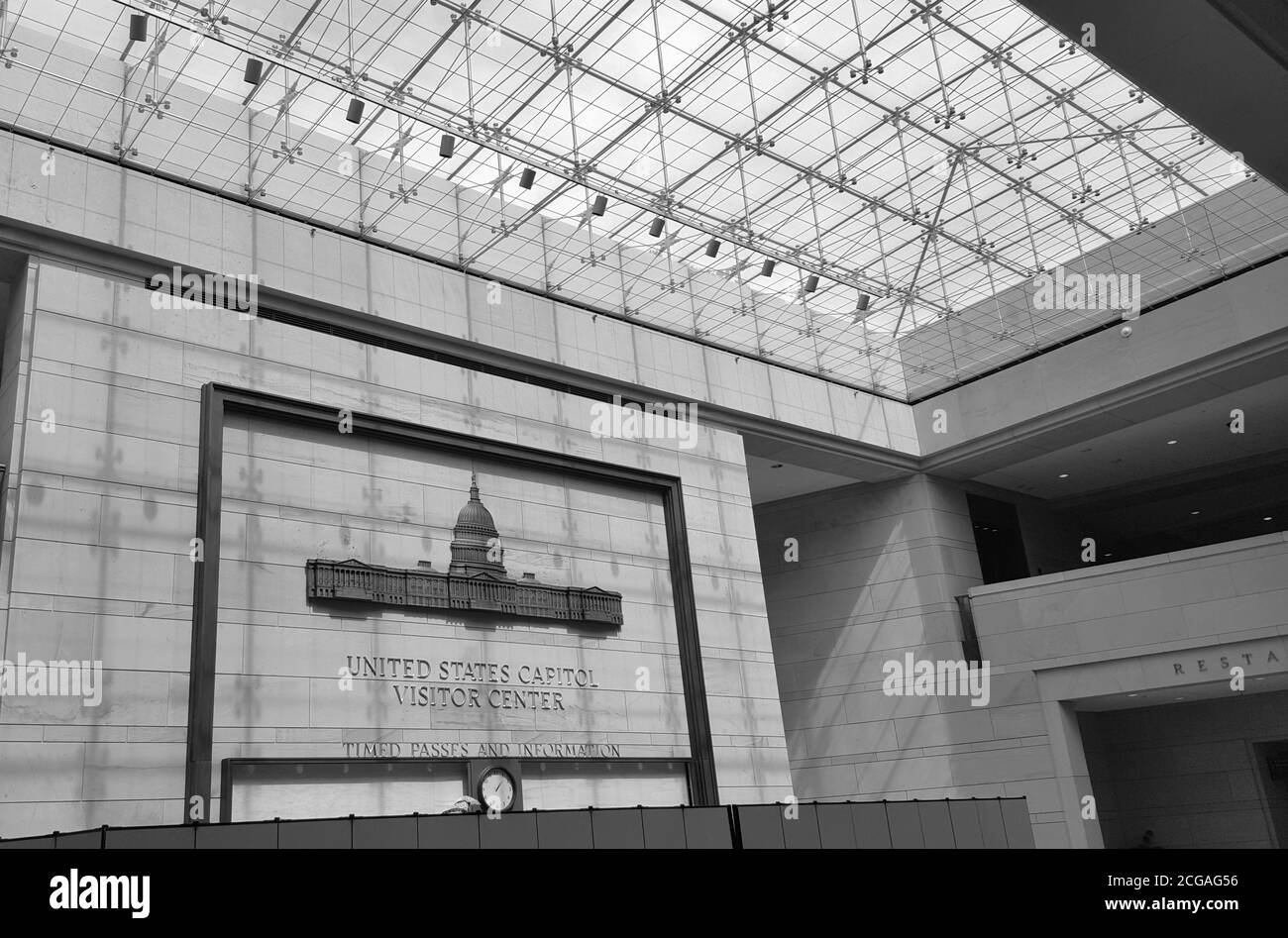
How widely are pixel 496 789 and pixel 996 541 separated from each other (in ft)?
65.9

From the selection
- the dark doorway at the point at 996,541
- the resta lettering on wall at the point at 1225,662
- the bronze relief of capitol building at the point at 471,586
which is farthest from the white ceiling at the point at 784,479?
the resta lettering on wall at the point at 1225,662

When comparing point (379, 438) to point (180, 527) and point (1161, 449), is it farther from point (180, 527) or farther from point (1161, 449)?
point (1161, 449)

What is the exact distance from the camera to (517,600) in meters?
20.7

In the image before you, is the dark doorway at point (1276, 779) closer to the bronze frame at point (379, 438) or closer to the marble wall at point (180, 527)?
the marble wall at point (180, 527)

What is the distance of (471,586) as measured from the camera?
65.8 ft

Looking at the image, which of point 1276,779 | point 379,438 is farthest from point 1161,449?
point 379,438

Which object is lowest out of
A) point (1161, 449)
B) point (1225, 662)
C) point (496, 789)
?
point (496, 789)

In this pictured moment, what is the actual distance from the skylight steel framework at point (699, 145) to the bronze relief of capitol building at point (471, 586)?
5902 mm

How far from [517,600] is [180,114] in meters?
10.1

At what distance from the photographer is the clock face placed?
18.7 metres

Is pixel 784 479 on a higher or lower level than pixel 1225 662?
higher

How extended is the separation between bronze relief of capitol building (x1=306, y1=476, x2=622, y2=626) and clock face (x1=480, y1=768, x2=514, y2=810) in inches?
114

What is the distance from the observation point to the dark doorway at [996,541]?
33188 millimetres
